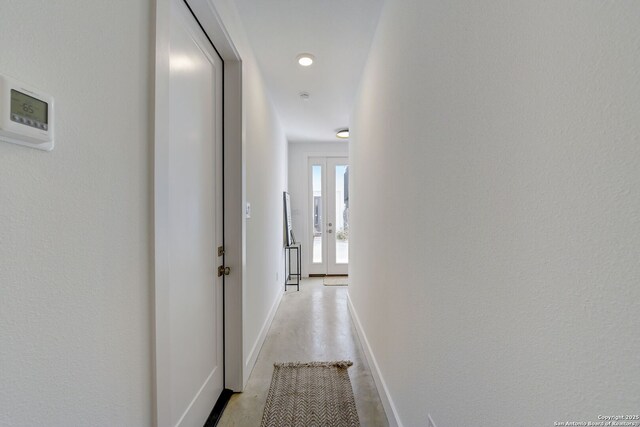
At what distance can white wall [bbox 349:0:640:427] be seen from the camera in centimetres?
42

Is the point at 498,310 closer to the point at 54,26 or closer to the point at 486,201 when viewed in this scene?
the point at 486,201

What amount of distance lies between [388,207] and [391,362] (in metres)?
0.89

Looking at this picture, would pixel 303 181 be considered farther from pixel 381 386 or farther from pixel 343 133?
pixel 381 386

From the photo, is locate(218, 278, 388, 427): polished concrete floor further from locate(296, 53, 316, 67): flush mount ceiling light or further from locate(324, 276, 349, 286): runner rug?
locate(296, 53, 316, 67): flush mount ceiling light

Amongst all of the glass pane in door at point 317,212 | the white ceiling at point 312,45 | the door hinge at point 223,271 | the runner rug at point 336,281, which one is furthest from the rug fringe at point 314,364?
the glass pane in door at point 317,212

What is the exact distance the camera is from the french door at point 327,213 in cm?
521

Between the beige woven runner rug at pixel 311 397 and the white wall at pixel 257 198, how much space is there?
10.9 inches

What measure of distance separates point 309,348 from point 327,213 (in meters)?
2.96

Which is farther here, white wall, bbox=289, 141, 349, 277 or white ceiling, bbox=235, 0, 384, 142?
white wall, bbox=289, 141, 349, 277

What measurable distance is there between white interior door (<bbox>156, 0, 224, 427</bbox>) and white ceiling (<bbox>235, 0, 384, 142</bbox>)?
0.47 m

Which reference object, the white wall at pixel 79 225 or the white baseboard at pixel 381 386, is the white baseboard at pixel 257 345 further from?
the white wall at pixel 79 225

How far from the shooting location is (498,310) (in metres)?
0.69

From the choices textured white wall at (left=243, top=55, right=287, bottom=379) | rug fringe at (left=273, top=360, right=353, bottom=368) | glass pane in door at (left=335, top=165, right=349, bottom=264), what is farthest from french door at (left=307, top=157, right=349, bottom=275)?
rug fringe at (left=273, top=360, right=353, bottom=368)

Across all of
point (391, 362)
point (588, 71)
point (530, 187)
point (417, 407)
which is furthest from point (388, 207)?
point (588, 71)
